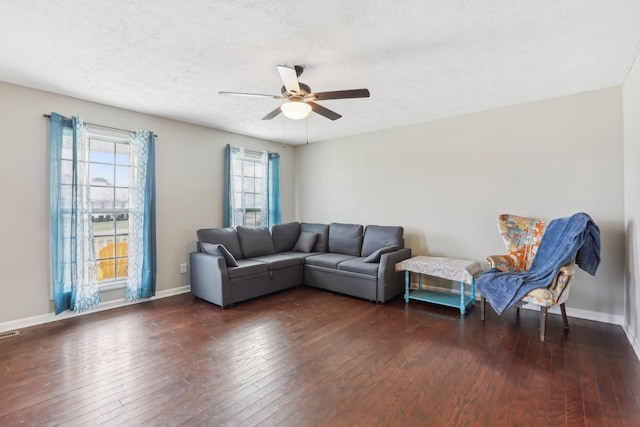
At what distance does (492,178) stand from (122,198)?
4859 mm

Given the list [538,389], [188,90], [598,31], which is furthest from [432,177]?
→ [188,90]

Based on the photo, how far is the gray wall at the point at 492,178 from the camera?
3293mm

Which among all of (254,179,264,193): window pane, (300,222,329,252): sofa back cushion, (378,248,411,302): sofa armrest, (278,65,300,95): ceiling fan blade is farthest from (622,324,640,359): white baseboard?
(254,179,264,193): window pane

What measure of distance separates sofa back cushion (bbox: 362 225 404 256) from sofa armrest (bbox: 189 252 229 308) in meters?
2.16

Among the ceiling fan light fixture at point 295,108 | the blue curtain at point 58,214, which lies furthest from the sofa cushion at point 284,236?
the ceiling fan light fixture at point 295,108

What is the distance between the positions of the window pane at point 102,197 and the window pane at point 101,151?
36 cm

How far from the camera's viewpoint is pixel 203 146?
4828mm

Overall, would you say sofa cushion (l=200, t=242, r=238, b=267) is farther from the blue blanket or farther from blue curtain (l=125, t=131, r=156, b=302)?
the blue blanket

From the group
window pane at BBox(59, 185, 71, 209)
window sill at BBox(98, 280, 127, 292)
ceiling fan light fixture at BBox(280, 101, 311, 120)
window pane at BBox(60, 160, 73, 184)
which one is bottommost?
window sill at BBox(98, 280, 127, 292)

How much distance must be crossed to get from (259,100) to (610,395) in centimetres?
400

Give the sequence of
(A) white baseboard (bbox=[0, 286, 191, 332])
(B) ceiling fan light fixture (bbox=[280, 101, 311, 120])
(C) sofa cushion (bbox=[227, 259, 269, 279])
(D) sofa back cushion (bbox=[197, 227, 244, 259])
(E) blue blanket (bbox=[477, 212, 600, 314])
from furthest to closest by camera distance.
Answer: (D) sofa back cushion (bbox=[197, 227, 244, 259])
(C) sofa cushion (bbox=[227, 259, 269, 279])
(A) white baseboard (bbox=[0, 286, 191, 332])
(E) blue blanket (bbox=[477, 212, 600, 314])
(B) ceiling fan light fixture (bbox=[280, 101, 311, 120])

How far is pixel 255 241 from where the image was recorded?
4887 millimetres

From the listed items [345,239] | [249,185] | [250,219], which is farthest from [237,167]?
[345,239]

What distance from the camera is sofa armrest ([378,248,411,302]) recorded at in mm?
3959
